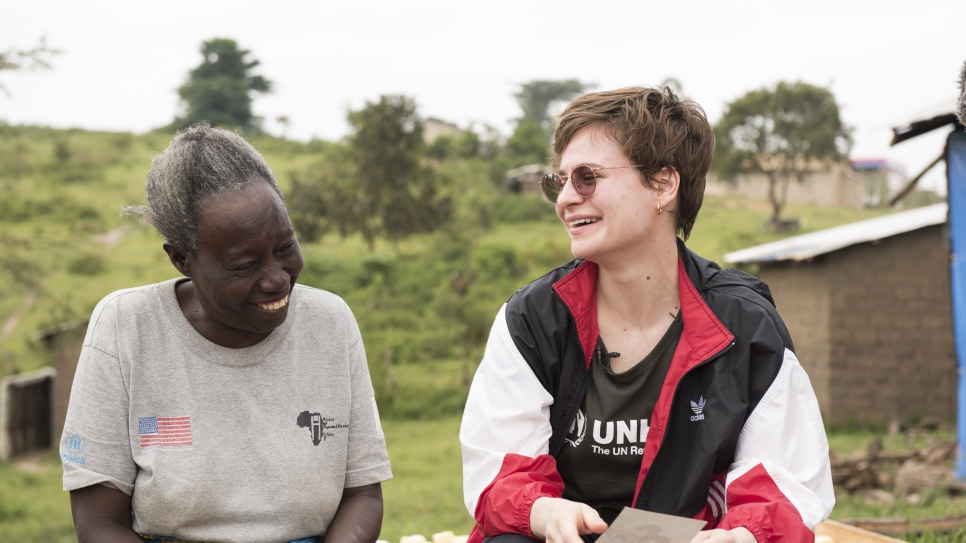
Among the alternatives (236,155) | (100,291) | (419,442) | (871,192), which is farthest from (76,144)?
(236,155)

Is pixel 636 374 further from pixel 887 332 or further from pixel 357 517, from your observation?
pixel 887 332

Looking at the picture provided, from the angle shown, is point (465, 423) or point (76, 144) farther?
point (76, 144)

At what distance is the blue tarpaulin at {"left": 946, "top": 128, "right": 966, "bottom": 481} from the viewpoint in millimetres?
7020

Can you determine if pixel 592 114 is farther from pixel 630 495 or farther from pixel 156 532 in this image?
pixel 156 532

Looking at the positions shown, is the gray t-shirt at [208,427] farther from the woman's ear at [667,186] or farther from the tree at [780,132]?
the tree at [780,132]

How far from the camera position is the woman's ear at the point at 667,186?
8.02 feet

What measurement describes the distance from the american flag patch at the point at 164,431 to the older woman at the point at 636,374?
732 mm

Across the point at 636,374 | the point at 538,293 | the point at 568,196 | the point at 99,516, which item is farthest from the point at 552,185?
the point at 99,516

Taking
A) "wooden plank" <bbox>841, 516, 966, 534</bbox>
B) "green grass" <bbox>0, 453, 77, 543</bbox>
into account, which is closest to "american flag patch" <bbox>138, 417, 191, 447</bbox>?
"wooden plank" <bbox>841, 516, 966, 534</bbox>

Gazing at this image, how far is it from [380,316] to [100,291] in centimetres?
706

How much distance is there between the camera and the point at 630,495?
2395 mm

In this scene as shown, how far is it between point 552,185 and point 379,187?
19505 millimetres

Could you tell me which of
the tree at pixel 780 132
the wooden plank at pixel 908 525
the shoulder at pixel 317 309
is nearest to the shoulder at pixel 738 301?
the shoulder at pixel 317 309

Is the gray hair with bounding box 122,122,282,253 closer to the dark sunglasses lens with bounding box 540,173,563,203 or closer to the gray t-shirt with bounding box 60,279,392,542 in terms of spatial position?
the gray t-shirt with bounding box 60,279,392,542
